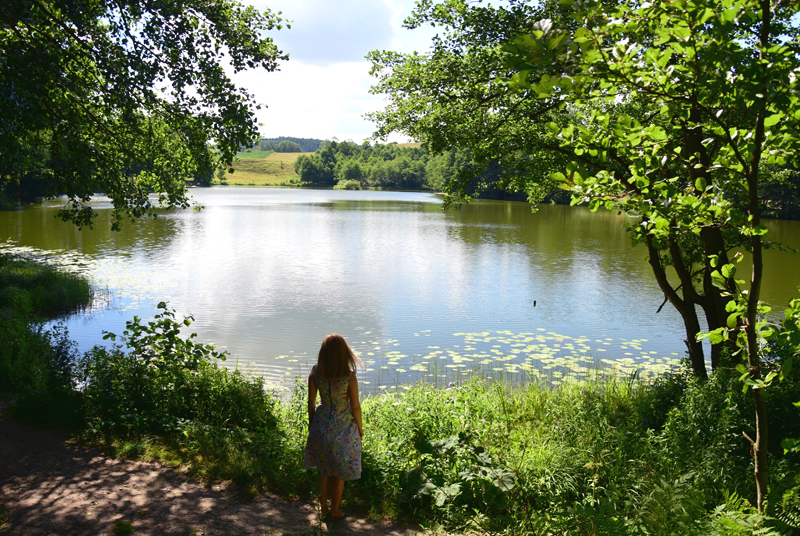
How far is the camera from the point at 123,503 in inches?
163

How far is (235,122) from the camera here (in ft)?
24.4

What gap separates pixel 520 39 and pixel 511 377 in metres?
8.40

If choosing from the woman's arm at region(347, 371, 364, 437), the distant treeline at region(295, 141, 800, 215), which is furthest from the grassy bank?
the distant treeline at region(295, 141, 800, 215)

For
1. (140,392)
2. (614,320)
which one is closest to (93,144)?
(140,392)

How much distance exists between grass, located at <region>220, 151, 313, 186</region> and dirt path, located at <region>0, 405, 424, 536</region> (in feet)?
496

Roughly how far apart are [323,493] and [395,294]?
12.5 metres

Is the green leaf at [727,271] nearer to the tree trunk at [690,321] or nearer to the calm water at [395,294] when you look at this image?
the tree trunk at [690,321]

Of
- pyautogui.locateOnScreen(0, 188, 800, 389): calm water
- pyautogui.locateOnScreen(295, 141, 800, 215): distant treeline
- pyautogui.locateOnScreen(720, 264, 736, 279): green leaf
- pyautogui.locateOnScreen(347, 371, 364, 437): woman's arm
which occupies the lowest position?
pyautogui.locateOnScreen(0, 188, 800, 389): calm water

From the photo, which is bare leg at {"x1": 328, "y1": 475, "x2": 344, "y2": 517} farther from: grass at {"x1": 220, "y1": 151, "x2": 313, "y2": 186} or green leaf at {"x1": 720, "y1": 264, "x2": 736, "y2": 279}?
grass at {"x1": 220, "y1": 151, "x2": 313, "y2": 186}

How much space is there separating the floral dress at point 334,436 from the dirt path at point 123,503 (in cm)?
42

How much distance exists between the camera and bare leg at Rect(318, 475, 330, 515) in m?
4.15

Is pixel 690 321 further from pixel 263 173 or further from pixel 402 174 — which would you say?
pixel 263 173

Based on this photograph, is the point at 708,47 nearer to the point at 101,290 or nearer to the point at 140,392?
the point at 140,392

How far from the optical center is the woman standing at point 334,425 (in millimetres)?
4109
